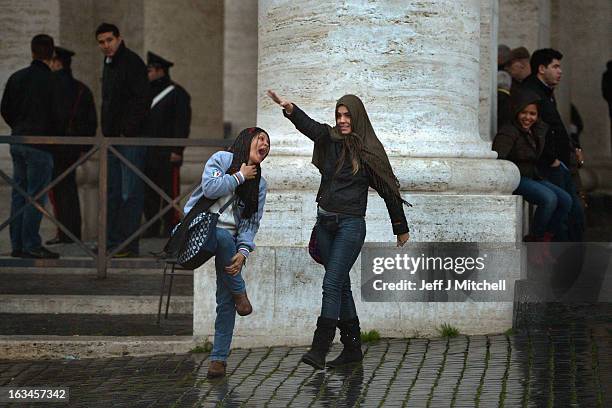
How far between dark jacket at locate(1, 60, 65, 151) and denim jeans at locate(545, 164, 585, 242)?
424cm

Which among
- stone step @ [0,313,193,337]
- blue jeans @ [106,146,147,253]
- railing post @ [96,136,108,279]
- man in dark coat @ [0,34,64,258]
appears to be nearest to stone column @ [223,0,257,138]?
man in dark coat @ [0,34,64,258]

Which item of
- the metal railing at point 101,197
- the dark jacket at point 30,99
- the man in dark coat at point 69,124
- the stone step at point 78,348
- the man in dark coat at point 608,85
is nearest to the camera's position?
the stone step at point 78,348

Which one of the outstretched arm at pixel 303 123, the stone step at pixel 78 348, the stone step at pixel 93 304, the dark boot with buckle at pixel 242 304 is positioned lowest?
the stone step at pixel 78 348

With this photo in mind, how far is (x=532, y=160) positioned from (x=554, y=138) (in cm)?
49

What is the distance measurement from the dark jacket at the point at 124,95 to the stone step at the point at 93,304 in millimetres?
2160

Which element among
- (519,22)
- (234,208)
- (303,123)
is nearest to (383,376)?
(234,208)

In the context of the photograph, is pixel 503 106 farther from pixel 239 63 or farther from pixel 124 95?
pixel 239 63

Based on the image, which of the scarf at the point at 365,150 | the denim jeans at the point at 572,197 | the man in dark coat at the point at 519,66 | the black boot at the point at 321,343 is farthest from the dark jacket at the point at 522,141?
the black boot at the point at 321,343

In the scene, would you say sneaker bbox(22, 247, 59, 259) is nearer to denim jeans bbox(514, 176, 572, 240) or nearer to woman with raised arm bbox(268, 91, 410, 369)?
denim jeans bbox(514, 176, 572, 240)

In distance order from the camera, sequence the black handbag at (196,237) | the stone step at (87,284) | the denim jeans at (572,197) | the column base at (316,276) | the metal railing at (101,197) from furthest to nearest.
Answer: the denim jeans at (572,197) → the metal railing at (101,197) → the stone step at (87,284) → the column base at (316,276) → the black handbag at (196,237)

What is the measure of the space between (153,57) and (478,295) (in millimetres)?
6040

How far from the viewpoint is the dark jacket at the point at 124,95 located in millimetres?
12930

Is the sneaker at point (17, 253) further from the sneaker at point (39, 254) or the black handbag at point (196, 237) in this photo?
the black handbag at point (196, 237)

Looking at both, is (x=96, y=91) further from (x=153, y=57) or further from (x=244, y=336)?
(x=244, y=336)
